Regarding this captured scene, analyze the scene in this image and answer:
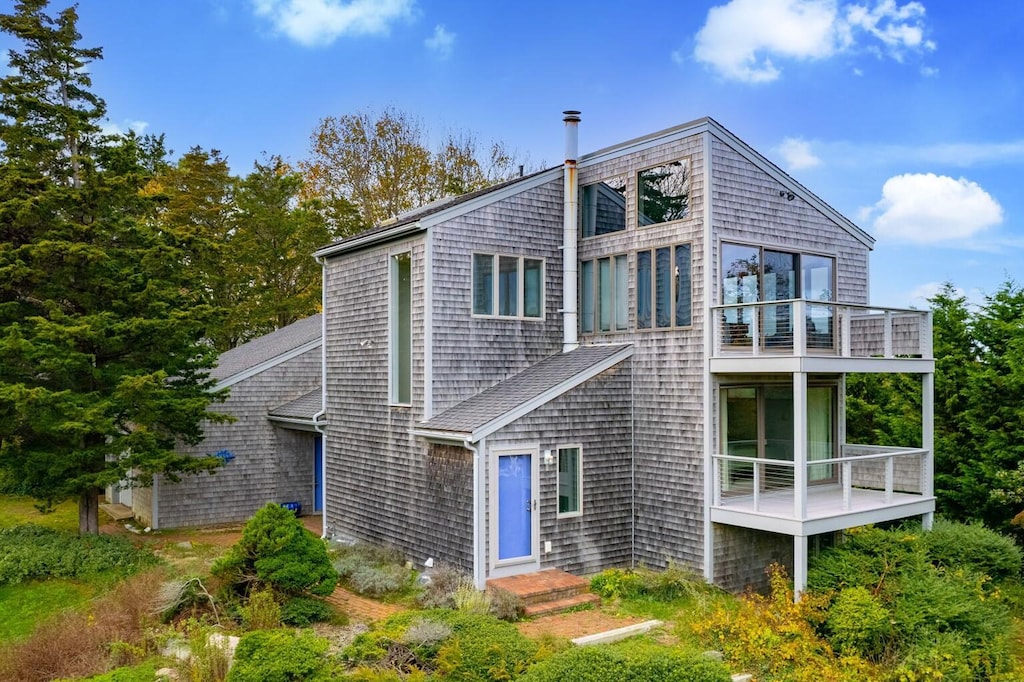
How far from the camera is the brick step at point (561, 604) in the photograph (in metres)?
10.6

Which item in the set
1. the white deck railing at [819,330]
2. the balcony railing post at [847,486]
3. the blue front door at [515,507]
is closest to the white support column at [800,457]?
the white deck railing at [819,330]

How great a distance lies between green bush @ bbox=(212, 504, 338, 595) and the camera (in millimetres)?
10109

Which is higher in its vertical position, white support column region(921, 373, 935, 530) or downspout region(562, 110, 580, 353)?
downspout region(562, 110, 580, 353)

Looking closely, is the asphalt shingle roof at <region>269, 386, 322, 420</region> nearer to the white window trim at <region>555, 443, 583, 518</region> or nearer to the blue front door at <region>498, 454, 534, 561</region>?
the blue front door at <region>498, 454, 534, 561</region>

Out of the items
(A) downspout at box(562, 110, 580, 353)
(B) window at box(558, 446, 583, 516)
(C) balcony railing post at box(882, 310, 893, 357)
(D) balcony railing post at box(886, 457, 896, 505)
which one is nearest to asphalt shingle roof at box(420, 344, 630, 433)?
(A) downspout at box(562, 110, 580, 353)

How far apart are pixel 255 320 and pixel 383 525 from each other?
1992cm

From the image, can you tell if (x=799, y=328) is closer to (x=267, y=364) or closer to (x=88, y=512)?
(x=267, y=364)

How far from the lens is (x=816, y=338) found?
1237 centimetres

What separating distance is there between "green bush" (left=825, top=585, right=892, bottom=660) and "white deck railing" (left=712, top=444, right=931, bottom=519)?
138 centimetres

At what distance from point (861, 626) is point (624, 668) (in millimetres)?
3755

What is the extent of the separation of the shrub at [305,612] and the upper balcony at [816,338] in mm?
6799

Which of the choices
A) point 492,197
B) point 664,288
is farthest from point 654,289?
point 492,197

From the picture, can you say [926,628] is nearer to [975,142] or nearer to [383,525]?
[383,525]

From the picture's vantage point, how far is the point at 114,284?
13695 mm
